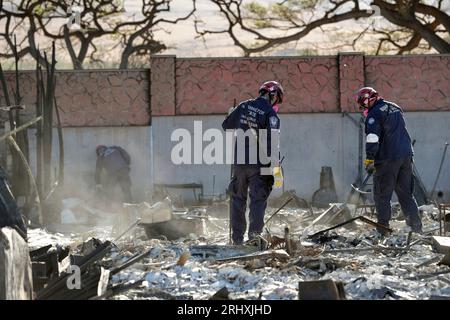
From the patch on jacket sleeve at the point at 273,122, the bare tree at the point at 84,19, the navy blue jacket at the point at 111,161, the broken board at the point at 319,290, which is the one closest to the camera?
the broken board at the point at 319,290

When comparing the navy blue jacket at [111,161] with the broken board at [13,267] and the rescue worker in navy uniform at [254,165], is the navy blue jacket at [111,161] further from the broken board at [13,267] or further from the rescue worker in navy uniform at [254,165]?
the broken board at [13,267]

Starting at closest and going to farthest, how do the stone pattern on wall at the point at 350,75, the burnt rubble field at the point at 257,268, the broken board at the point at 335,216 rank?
the burnt rubble field at the point at 257,268 → the broken board at the point at 335,216 → the stone pattern on wall at the point at 350,75

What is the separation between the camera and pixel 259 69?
19.1 meters

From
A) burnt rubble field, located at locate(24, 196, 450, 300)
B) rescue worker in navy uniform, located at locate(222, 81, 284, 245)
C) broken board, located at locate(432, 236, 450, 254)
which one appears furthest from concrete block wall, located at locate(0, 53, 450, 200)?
broken board, located at locate(432, 236, 450, 254)

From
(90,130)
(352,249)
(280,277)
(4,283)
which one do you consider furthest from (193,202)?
(4,283)

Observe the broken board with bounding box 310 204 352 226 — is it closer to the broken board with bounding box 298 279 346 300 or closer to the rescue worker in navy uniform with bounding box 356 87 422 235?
the rescue worker in navy uniform with bounding box 356 87 422 235

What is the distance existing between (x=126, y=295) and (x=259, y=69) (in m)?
12.2

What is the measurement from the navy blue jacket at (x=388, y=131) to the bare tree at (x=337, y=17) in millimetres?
13242

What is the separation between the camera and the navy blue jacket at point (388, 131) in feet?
37.1

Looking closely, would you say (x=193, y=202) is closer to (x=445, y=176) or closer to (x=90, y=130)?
(x=90, y=130)

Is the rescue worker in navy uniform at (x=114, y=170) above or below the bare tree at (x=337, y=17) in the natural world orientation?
below

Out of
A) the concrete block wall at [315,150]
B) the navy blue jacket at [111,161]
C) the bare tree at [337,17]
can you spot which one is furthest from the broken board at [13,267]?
the bare tree at [337,17]

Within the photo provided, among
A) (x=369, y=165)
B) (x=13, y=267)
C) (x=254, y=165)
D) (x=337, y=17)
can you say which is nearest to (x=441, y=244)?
(x=369, y=165)

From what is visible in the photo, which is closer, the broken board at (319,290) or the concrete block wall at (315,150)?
the broken board at (319,290)
